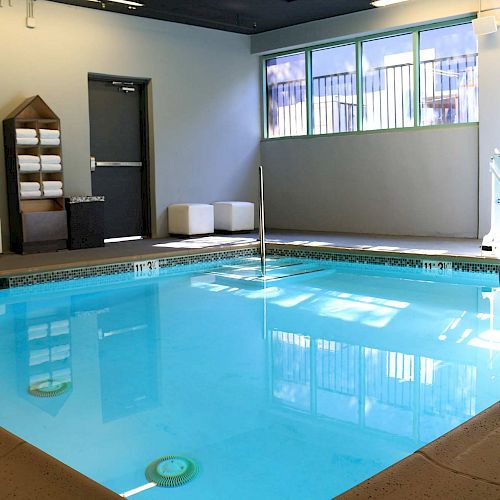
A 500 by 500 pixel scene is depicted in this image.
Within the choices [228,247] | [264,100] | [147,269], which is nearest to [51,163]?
[147,269]

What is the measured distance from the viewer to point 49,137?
747 cm

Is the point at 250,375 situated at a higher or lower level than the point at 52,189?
lower

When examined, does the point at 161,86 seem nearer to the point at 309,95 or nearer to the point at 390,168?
the point at 309,95

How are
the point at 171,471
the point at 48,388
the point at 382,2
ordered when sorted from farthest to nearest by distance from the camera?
the point at 382,2 → the point at 48,388 → the point at 171,471

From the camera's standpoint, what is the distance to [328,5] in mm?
8430

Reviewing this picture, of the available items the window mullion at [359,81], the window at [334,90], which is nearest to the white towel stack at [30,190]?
the window at [334,90]

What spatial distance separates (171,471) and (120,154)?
23.2ft

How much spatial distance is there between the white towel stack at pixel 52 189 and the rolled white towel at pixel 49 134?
0.51 m

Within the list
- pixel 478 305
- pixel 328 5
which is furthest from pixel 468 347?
pixel 328 5

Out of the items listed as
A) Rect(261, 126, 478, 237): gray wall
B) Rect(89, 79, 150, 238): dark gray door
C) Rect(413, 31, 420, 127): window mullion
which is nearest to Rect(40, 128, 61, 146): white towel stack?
Rect(89, 79, 150, 238): dark gray door

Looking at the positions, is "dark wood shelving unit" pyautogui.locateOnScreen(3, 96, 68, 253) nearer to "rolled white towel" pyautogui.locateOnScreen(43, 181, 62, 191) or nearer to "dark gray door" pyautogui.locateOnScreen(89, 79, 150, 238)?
"rolled white towel" pyautogui.locateOnScreen(43, 181, 62, 191)

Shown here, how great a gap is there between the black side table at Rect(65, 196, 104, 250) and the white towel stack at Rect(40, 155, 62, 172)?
1.28 ft

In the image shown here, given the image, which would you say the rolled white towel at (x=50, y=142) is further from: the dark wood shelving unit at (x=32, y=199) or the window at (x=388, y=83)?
the window at (x=388, y=83)

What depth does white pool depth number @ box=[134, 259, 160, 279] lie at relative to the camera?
702 centimetres
